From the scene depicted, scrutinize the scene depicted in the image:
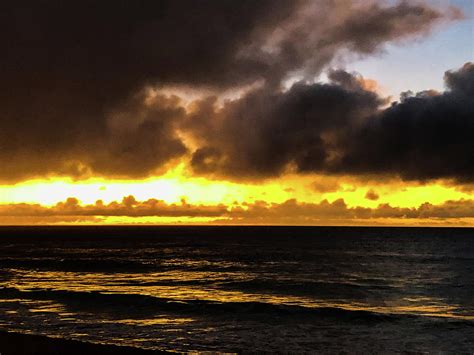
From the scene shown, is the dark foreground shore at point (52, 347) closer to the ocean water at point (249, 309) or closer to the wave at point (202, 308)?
the ocean water at point (249, 309)

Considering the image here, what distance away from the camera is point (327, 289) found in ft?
160

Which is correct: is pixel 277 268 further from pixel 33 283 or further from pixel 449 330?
pixel 449 330

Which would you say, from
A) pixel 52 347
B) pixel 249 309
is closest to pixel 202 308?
pixel 249 309

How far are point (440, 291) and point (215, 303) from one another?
23.6 metres

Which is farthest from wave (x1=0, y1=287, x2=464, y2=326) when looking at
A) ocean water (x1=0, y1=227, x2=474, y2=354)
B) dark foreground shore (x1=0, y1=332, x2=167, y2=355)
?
dark foreground shore (x1=0, y1=332, x2=167, y2=355)

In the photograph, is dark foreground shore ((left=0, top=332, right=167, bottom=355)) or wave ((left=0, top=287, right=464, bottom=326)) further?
wave ((left=0, top=287, right=464, bottom=326))

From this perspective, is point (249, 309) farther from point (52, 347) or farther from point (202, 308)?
point (52, 347)

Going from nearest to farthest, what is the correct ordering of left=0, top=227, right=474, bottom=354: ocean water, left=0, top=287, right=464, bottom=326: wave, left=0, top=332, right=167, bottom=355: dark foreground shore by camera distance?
left=0, top=332, right=167, bottom=355: dark foreground shore < left=0, top=227, right=474, bottom=354: ocean water < left=0, top=287, right=464, bottom=326: wave

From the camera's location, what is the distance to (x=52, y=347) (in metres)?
22.5

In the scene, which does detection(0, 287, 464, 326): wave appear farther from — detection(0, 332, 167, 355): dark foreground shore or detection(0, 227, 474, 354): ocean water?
detection(0, 332, 167, 355): dark foreground shore

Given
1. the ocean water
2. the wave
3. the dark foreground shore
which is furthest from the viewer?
the wave

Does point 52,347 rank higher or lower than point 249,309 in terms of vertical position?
higher

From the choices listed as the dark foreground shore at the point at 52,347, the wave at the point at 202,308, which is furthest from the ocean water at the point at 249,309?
the dark foreground shore at the point at 52,347

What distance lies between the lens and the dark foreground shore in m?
21.9
